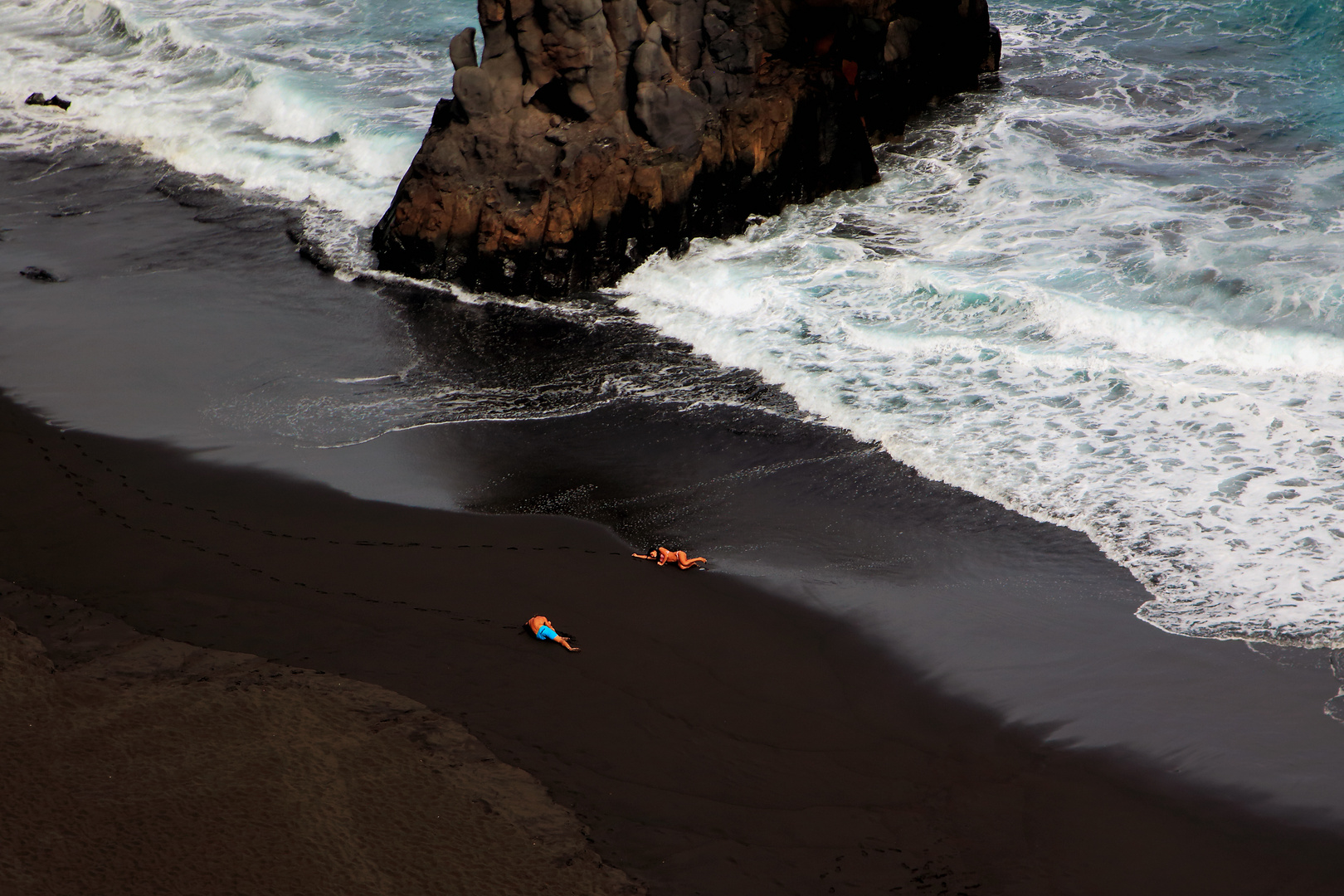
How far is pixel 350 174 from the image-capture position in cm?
1869

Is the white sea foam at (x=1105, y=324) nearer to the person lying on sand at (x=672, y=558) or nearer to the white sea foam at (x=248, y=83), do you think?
the person lying on sand at (x=672, y=558)

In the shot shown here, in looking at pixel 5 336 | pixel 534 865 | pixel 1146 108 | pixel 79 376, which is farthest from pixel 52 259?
pixel 1146 108

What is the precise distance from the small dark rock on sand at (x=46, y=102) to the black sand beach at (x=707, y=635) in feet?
39.0

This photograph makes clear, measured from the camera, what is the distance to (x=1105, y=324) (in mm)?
13438

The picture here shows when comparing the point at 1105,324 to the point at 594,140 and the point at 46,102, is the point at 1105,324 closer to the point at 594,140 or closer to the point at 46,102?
the point at 594,140

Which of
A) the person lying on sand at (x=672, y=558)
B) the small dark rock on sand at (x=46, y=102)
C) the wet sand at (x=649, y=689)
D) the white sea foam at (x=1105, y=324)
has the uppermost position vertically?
the small dark rock on sand at (x=46, y=102)

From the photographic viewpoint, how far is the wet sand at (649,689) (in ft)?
→ 22.8

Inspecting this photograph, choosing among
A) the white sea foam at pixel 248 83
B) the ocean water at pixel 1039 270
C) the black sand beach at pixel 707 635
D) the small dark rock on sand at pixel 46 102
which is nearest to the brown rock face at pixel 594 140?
the ocean water at pixel 1039 270

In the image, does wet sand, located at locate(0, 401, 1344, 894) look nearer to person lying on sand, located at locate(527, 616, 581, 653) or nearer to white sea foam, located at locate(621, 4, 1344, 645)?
person lying on sand, located at locate(527, 616, 581, 653)

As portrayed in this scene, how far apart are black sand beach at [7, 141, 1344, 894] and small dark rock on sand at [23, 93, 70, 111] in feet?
39.0

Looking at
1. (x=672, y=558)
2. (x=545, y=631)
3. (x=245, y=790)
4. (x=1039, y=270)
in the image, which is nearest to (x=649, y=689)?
(x=545, y=631)

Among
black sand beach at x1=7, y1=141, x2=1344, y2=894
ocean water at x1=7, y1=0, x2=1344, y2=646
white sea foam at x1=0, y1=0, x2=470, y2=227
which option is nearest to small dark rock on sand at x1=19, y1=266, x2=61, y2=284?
black sand beach at x1=7, y1=141, x2=1344, y2=894

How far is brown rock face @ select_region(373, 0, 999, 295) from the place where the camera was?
14938 millimetres

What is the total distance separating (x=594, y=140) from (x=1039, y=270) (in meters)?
6.40
